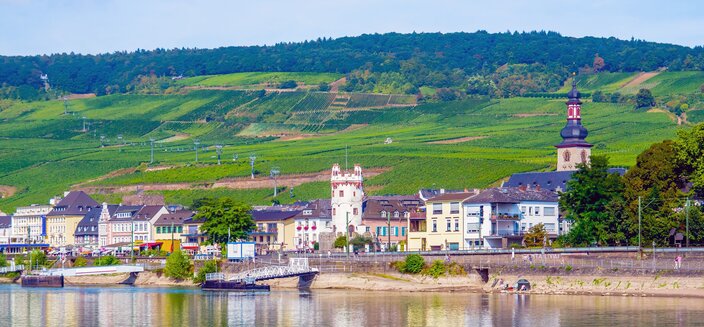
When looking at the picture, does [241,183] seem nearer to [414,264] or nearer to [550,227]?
[550,227]

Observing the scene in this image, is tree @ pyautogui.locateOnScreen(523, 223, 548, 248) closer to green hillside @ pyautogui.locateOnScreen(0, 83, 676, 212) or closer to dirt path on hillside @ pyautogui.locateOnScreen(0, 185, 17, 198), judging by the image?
green hillside @ pyautogui.locateOnScreen(0, 83, 676, 212)

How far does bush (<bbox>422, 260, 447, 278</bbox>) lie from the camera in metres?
82.9

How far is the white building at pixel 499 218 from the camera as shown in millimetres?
95688

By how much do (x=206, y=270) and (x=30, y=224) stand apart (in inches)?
2133

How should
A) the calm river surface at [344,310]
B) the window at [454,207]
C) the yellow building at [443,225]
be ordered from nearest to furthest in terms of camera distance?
1. the calm river surface at [344,310]
2. the yellow building at [443,225]
3. the window at [454,207]

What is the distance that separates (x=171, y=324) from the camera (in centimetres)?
6412

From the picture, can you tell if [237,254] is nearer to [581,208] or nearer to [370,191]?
[581,208]

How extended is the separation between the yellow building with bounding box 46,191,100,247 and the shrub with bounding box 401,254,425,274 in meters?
60.3

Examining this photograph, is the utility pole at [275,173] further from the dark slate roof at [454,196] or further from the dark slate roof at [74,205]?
the dark slate roof at [454,196]

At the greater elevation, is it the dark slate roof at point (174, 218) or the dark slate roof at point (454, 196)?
the dark slate roof at point (454, 196)

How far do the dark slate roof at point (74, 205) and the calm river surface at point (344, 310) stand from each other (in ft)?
187

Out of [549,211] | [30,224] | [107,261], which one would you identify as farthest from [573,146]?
[30,224]

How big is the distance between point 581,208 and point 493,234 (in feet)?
27.2

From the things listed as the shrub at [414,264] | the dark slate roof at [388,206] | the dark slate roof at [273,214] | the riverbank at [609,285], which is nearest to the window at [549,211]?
the dark slate roof at [388,206]
